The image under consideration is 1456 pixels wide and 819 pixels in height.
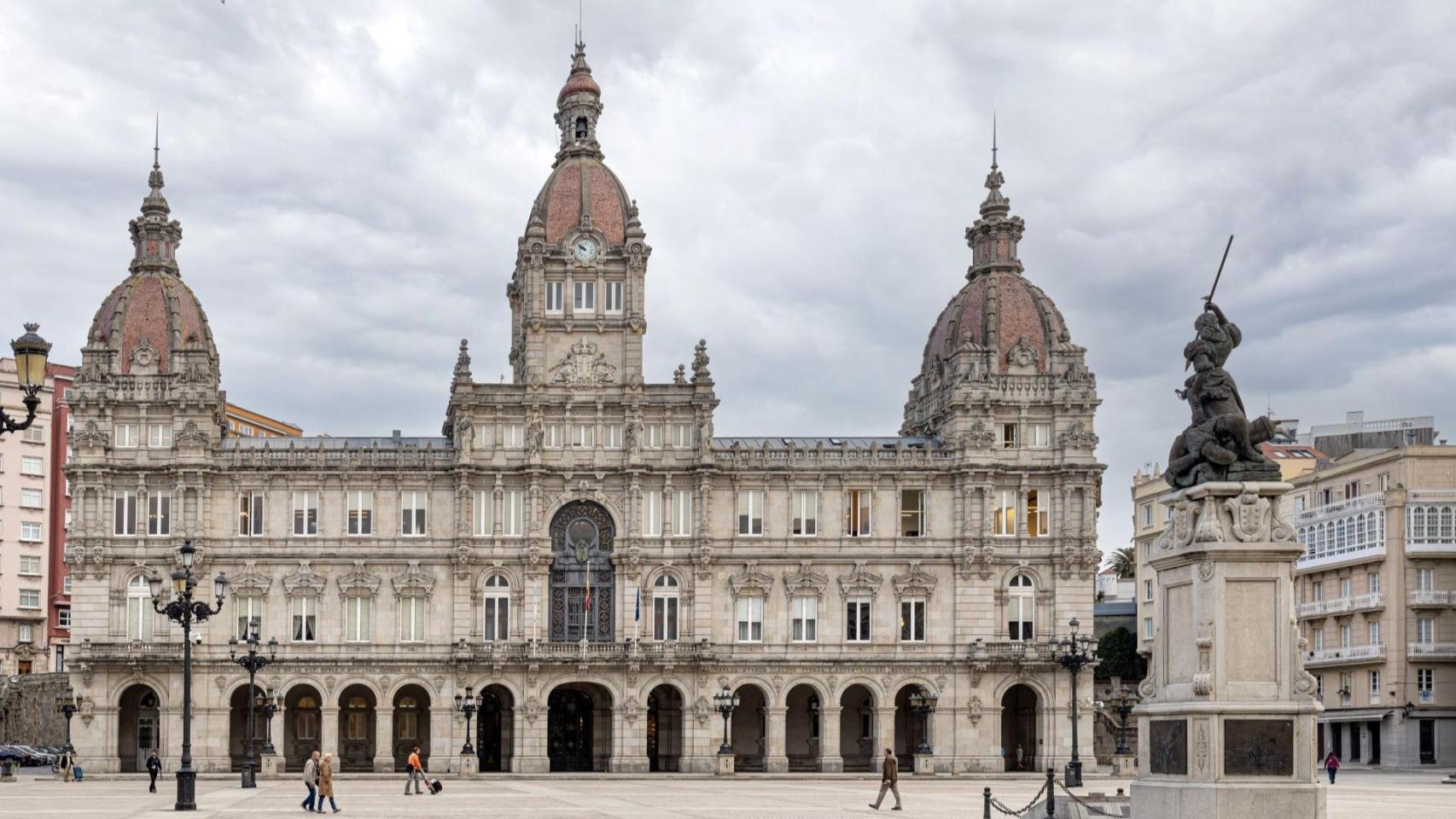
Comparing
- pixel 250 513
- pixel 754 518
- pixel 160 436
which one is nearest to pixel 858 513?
pixel 754 518

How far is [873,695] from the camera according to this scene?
96125 millimetres

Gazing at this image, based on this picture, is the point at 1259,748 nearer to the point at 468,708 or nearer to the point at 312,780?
the point at 312,780

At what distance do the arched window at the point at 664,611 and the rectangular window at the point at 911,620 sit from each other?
11.5 m

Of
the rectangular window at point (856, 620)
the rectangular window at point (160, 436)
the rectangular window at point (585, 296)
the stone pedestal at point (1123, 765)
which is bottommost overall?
the stone pedestal at point (1123, 765)

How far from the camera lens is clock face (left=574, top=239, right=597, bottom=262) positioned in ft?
320

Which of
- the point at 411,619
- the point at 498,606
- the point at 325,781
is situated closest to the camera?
the point at 325,781

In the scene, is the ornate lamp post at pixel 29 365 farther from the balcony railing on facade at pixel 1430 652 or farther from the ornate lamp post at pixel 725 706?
the balcony railing on facade at pixel 1430 652

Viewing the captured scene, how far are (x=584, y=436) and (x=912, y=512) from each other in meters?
17.3

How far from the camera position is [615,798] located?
63125 mm

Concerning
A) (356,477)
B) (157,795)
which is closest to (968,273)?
(356,477)

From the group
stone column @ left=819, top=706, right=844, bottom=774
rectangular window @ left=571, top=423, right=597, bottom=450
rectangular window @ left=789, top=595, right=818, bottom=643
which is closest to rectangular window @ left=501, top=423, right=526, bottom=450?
rectangular window @ left=571, top=423, right=597, bottom=450

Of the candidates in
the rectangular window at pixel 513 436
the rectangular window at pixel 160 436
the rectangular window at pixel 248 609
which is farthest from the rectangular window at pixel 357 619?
the rectangular window at pixel 160 436

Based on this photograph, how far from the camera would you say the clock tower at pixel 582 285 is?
96.2 metres

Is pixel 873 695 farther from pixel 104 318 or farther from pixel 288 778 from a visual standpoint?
pixel 104 318
